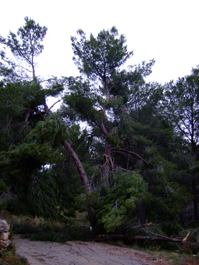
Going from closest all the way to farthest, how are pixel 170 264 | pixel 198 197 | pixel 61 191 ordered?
pixel 170 264 → pixel 61 191 → pixel 198 197

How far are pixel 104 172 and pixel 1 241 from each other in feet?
23.3

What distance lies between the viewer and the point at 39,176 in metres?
10.8

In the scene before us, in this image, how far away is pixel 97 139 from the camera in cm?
1631

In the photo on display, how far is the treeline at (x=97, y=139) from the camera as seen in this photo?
10.2 meters

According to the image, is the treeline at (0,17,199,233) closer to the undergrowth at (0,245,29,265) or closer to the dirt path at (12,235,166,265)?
the dirt path at (12,235,166,265)

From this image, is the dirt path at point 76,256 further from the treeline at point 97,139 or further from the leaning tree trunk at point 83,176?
the leaning tree trunk at point 83,176

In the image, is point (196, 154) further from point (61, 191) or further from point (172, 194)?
point (61, 191)

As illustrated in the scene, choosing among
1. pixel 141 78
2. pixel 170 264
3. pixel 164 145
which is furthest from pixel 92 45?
pixel 170 264

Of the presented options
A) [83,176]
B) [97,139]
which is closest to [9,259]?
[83,176]

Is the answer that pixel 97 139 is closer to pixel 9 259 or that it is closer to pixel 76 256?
pixel 76 256

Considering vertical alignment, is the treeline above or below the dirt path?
above

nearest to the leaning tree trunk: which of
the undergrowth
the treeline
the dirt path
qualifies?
the treeline

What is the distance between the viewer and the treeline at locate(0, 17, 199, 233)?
1016 cm

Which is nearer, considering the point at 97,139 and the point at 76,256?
the point at 76,256
